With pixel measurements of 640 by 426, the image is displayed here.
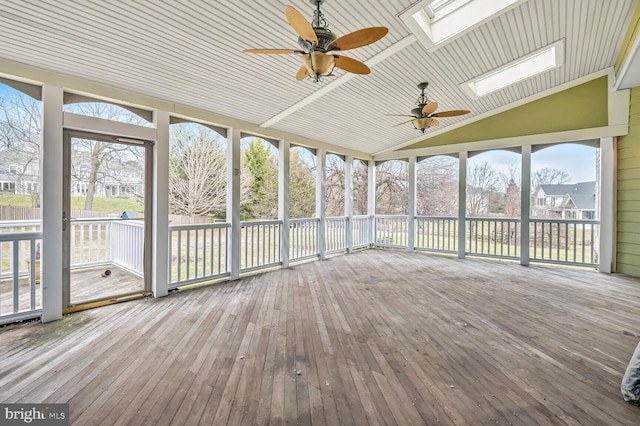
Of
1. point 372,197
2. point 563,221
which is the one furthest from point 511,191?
point 372,197

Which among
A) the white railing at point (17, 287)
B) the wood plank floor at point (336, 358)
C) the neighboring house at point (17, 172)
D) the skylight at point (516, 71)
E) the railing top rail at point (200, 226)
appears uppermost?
the skylight at point (516, 71)

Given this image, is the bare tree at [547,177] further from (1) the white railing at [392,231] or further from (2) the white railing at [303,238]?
(2) the white railing at [303,238]

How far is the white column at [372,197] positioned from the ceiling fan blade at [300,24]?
19.0ft

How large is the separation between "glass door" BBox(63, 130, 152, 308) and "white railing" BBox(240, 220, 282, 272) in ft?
5.10

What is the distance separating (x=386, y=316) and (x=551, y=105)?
225 inches

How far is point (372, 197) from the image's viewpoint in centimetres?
795

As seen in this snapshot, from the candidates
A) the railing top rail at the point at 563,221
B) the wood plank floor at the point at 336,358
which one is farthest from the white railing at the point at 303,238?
the railing top rail at the point at 563,221

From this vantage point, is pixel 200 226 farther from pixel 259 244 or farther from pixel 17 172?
pixel 17 172

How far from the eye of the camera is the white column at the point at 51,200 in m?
2.93

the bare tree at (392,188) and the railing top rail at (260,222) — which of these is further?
the bare tree at (392,188)

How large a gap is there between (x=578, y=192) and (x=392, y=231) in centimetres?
396

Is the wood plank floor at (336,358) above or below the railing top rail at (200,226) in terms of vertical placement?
below

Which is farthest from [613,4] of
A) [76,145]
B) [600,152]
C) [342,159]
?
[76,145]

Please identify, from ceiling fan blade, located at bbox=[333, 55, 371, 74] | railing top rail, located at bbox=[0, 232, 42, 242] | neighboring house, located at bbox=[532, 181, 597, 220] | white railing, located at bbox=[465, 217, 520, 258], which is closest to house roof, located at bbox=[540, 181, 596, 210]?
neighboring house, located at bbox=[532, 181, 597, 220]
